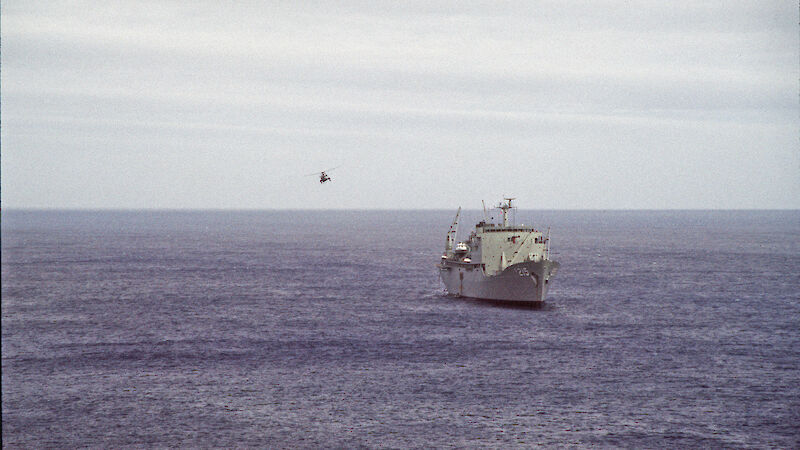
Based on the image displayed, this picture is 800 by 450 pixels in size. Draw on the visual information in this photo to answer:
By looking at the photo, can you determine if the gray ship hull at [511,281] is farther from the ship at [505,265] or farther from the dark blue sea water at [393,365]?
the dark blue sea water at [393,365]

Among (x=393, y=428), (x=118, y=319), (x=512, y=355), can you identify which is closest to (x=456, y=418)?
(x=393, y=428)

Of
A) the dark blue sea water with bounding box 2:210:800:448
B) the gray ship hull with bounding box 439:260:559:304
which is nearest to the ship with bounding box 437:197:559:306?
the gray ship hull with bounding box 439:260:559:304

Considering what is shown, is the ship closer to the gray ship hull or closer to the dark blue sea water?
the gray ship hull

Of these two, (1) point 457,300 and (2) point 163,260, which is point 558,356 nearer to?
(1) point 457,300

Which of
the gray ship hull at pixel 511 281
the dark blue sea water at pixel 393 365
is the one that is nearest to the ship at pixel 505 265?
the gray ship hull at pixel 511 281

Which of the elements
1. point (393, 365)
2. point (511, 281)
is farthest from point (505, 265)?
point (393, 365)

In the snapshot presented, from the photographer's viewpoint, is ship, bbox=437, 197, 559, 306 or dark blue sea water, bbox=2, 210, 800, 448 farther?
ship, bbox=437, 197, 559, 306

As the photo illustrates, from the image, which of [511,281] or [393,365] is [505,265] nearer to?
[511,281]
